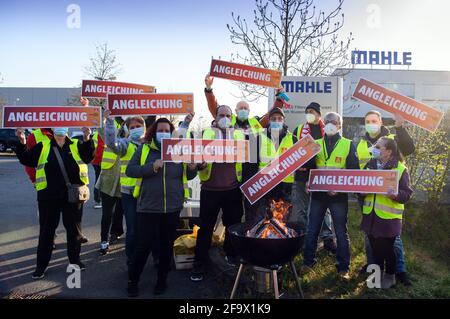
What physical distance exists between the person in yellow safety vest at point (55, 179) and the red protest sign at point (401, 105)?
383cm

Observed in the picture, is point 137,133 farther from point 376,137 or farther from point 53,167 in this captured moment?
point 376,137

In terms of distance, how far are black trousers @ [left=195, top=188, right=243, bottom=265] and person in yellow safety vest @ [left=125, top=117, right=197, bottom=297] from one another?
17.2 inches

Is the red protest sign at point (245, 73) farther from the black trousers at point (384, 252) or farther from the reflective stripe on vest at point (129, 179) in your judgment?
the black trousers at point (384, 252)

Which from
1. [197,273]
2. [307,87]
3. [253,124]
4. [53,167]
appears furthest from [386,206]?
[53,167]

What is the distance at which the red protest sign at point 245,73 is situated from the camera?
570 cm

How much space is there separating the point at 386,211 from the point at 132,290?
3248 mm

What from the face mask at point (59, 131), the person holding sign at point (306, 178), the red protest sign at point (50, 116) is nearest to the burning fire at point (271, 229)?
the person holding sign at point (306, 178)

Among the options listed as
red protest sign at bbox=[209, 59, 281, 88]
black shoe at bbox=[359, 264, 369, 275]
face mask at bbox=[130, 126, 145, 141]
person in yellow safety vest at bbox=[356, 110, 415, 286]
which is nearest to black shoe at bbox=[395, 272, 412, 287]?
person in yellow safety vest at bbox=[356, 110, 415, 286]

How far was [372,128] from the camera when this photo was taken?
4883 mm

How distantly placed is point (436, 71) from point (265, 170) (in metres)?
52.9

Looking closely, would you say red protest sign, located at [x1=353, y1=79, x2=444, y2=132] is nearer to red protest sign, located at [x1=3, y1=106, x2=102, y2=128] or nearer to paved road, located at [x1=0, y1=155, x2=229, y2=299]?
paved road, located at [x1=0, y1=155, x2=229, y2=299]

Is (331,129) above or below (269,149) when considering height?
above

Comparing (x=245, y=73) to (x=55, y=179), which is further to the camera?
(x=245, y=73)
